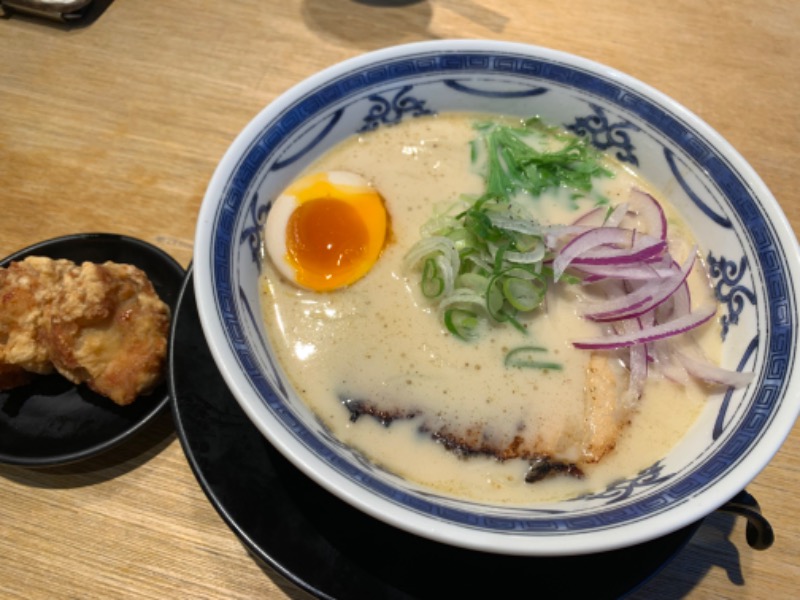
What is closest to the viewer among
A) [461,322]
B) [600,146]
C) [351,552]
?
[351,552]

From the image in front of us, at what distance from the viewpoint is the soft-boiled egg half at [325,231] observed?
59.2 inches

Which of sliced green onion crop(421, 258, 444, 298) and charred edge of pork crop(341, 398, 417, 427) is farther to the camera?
sliced green onion crop(421, 258, 444, 298)

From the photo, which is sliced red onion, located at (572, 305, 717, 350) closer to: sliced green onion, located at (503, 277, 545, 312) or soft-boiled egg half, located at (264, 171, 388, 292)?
sliced green onion, located at (503, 277, 545, 312)

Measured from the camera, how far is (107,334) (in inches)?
58.9

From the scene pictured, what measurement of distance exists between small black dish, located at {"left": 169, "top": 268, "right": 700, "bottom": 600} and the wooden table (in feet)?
0.63

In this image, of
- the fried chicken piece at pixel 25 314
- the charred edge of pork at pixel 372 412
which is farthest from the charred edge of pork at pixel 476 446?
the fried chicken piece at pixel 25 314

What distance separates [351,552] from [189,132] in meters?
1.52

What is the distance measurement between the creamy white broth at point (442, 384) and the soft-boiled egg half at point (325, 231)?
35 mm

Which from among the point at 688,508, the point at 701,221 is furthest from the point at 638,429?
the point at 701,221

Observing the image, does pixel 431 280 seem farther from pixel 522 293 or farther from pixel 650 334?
pixel 650 334

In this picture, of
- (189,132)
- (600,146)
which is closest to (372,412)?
(600,146)

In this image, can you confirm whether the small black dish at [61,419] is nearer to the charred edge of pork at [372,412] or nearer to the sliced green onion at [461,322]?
the charred edge of pork at [372,412]

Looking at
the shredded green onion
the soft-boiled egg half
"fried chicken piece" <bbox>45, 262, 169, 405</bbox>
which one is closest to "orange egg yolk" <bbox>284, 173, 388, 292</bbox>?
the soft-boiled egg half

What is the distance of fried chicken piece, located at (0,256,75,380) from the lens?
145 cm
